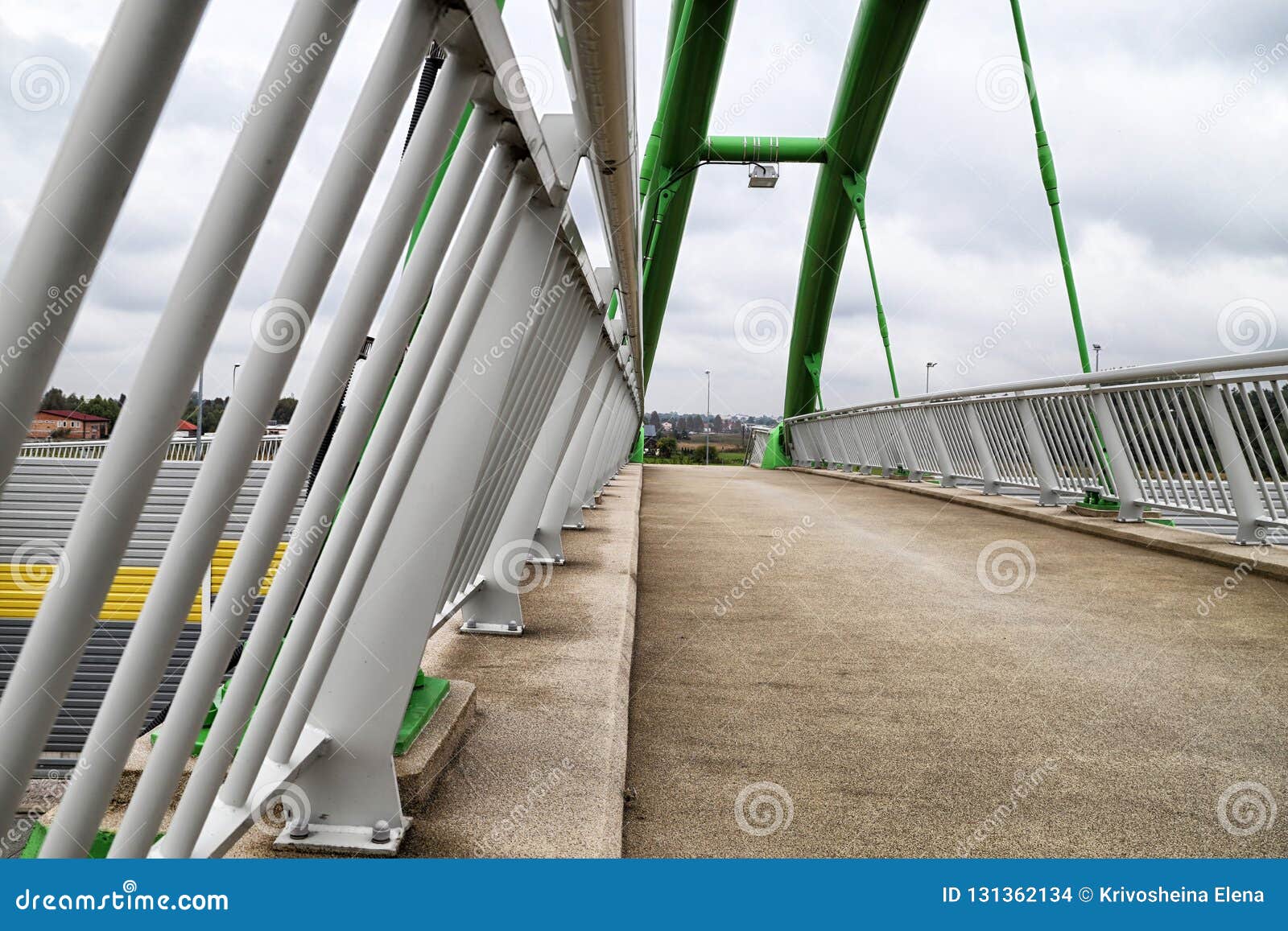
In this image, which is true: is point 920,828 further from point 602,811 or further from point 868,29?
point 868,29

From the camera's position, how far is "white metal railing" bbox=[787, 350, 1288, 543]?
5.94m

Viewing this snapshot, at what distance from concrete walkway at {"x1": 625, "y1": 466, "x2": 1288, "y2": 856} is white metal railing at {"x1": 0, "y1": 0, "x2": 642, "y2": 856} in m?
0.76

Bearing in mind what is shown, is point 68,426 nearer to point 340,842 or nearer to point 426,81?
point 426,81

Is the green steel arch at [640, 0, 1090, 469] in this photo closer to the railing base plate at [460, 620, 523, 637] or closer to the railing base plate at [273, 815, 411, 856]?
the railing base plate at [460, 620, 523, 637]

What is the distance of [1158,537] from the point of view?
22.7 ft

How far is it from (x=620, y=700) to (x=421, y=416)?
1465 millimetres

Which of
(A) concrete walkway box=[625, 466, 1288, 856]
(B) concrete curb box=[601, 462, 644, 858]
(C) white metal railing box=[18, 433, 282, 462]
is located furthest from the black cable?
(A) concrete walkway box=[625, 466, 1288, 856]

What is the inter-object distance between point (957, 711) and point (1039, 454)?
737 centimetres

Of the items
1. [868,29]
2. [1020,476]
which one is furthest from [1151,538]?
[868,29]

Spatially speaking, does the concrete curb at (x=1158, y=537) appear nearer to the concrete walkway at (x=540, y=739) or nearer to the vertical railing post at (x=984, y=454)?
the vertical railing post at (x=984, y=454)

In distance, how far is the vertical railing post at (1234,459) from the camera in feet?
20.2

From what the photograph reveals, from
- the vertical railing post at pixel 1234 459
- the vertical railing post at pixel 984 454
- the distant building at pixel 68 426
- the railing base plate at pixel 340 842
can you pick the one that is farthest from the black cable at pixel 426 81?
the vertical railing post at pixel 984 454

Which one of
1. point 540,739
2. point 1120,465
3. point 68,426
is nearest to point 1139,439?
point 1120,465

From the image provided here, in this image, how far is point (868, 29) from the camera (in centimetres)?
1884
